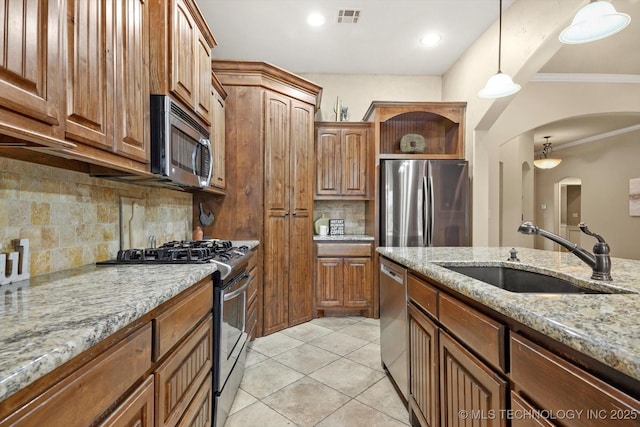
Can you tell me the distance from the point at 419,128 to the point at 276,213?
231 centimetres

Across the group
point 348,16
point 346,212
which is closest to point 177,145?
point 348,16

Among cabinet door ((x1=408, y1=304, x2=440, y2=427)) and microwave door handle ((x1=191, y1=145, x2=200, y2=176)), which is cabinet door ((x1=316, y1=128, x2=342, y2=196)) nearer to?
microwave door handle ((x1=191, y1=145, x2=200, y2=176))

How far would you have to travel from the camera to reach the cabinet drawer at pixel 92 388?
53 cm

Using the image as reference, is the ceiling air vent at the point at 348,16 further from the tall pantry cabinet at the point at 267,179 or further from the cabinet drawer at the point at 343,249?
the cabinet drawer at the point at 343,249

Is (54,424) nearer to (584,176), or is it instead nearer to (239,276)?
(239,276)

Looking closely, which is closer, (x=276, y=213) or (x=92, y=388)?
(x=92, y=388)

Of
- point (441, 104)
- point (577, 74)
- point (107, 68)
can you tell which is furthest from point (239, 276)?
point (577, 74)

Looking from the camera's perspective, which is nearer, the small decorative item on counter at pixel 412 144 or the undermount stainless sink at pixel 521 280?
the undermount stainless sink at pixel 521 280

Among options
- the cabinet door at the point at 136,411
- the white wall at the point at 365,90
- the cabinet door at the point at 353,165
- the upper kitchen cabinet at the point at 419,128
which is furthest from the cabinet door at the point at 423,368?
the white wall at the point at 365,90

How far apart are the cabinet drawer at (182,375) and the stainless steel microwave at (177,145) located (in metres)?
0.77

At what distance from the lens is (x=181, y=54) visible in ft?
5.47

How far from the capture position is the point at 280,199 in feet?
10.2

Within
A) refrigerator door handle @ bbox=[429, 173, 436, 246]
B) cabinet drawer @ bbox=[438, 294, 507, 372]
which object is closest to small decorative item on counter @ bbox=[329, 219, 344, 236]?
refrigerator door handle @ bbox=[429, 173, 436, 246]

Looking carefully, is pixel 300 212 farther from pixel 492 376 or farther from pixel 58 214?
pixel 492 376
